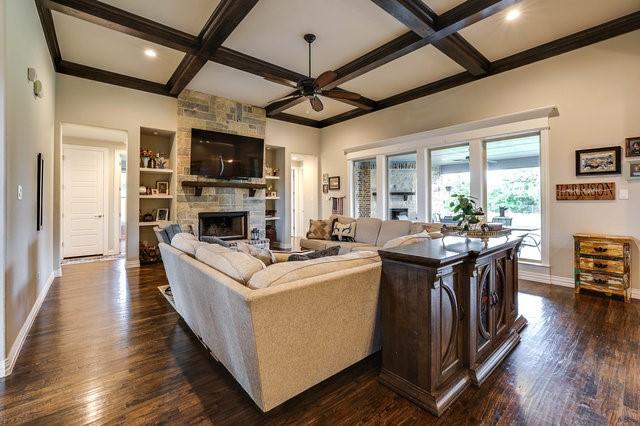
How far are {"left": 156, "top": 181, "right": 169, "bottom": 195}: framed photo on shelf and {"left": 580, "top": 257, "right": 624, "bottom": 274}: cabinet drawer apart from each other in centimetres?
674

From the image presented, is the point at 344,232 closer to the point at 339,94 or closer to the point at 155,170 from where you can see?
the point at 339,94

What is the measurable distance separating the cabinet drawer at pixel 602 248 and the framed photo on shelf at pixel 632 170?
84 cm

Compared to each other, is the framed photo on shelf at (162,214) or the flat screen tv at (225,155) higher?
the flat screen tv at (225,155)

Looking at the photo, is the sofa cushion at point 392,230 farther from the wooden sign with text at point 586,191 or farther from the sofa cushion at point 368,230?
the wooden sign with text at point 586,191

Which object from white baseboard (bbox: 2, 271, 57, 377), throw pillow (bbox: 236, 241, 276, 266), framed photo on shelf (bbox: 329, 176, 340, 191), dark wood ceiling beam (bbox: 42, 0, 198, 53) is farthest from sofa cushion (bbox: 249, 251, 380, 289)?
framed photo on shelf (bbox: 329, 176, 340, 191)

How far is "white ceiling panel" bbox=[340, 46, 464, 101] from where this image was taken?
4.37 metres

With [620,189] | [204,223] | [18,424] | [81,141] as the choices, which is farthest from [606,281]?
[81,141]

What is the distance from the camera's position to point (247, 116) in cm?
649

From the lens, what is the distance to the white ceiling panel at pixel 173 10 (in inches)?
Result: 123

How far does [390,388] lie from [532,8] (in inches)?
161

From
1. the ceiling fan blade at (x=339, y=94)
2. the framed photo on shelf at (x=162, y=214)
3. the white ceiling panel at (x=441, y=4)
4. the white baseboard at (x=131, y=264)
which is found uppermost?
the white ceiling panel at (x=441, y=4)

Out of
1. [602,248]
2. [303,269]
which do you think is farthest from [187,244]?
[602,248]

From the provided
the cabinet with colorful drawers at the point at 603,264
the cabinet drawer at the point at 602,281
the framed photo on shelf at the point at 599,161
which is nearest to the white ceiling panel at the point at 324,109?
the framed photo on shelf at the point at 599,161

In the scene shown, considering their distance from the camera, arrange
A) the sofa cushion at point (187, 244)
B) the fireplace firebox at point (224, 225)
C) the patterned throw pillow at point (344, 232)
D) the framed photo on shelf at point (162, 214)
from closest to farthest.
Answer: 1. the sofa cushion at point (187, 244)
2. the patterned throw pillow at point (344, 232)
3. the framed photo on shelf at point (162, 214)
4. the fireplace firebox at point (224, 225)
